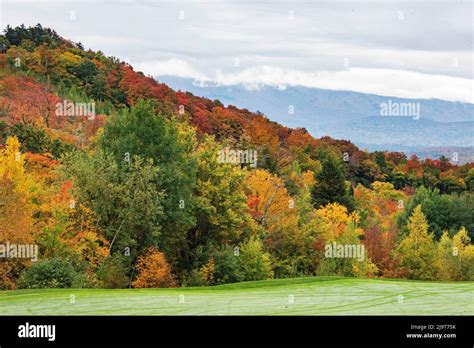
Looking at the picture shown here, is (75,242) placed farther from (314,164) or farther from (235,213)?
(314,164)

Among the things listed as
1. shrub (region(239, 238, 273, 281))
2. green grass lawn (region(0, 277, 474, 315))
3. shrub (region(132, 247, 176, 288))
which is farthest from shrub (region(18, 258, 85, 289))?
shrub (region(239, 238, 273, 281))

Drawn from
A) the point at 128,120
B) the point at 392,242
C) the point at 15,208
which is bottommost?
the point at 392,242

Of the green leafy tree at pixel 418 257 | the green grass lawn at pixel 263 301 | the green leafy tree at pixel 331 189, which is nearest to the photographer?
the green grass lawn at pixel 263 301

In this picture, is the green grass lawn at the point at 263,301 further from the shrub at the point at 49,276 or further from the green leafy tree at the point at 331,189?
the green leafy tree at the point at 331,189

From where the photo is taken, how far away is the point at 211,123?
10344 centimetres

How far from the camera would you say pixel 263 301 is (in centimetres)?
1947

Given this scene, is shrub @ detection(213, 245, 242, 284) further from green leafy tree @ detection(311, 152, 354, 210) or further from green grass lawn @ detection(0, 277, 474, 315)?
green leafy tree @ detection(311, 152, 354, 210)

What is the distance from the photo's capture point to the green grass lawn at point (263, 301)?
17812mm

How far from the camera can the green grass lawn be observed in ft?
58.4

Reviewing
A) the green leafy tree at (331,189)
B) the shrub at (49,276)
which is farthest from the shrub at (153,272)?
the green leafy tree at (331,189)

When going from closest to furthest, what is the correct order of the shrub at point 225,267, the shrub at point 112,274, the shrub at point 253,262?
the shrub at point 112,274, the shrub at point 225,267, the shrub at point 253,262

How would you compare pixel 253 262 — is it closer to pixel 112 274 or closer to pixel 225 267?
pixel 225 267
